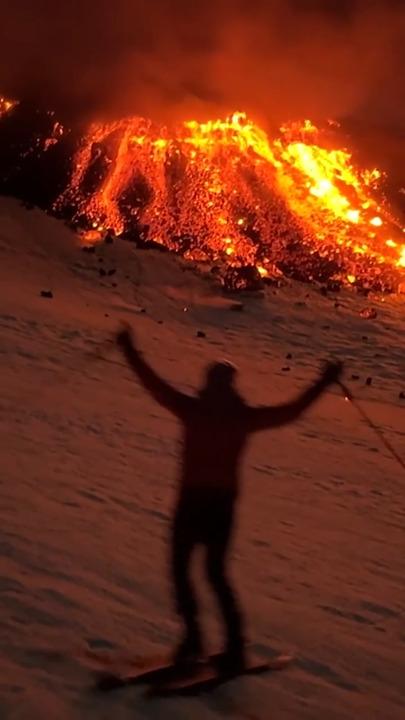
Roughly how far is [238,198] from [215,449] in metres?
28.4

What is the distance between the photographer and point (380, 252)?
102 ft

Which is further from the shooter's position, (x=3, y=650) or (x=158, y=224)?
(x=158, y=224)

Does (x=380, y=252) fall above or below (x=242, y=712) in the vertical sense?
above

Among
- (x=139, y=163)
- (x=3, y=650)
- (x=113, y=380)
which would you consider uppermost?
(x=139, y=163)

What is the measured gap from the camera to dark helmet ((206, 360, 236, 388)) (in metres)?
5.15

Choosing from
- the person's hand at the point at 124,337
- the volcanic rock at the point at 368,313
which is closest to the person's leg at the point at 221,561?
the person's hand at the point at 124,337

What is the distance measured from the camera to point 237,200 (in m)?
32.7

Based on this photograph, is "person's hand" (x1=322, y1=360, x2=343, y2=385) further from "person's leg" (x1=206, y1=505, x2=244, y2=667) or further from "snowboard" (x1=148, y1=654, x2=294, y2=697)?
"snowboard" (x1=148, y1=654, x2=294, y2=697)

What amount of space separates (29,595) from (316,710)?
172 centimetres

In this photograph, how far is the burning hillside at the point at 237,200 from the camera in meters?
27.8

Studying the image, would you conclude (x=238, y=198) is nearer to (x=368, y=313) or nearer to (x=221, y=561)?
(x=368, y=313)

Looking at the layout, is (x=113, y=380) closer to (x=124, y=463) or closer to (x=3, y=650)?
(x=124, y=463)

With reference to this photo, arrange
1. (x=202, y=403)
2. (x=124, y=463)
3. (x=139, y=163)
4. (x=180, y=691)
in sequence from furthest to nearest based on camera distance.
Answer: (x=139, y=163)
(x=124, y=463)
(x=202, y=403)
(x=180, y=691)

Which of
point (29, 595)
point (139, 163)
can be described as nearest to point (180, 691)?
point (29, 595)
